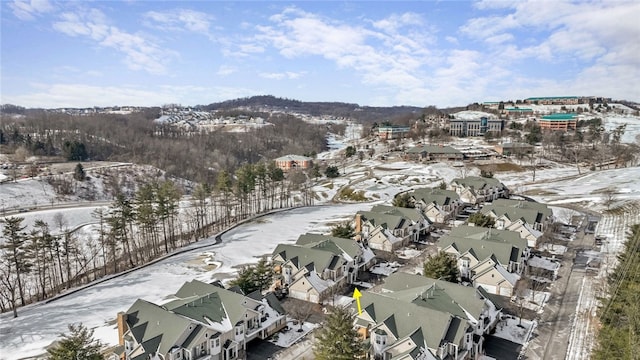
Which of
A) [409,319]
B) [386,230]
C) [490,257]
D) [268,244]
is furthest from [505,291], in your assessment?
[268,244]

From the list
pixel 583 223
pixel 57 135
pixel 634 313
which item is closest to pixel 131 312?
pixel 634 313

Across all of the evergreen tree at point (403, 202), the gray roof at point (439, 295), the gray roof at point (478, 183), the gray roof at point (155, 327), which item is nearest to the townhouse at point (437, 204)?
the evergreen tree at point (403, 202)

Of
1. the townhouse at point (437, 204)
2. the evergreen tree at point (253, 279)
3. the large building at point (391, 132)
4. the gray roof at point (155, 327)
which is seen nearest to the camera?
the gray roof at point (155, 327)

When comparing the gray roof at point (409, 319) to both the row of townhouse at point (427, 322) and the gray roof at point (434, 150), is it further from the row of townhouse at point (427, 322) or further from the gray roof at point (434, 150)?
the gray roof at point (434, 150)

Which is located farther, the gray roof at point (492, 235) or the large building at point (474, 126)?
the large building at point (474, 126)

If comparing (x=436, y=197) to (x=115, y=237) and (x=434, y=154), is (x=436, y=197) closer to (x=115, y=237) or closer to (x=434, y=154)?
(x=115, y=237)

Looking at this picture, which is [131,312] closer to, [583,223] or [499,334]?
[499,334]
